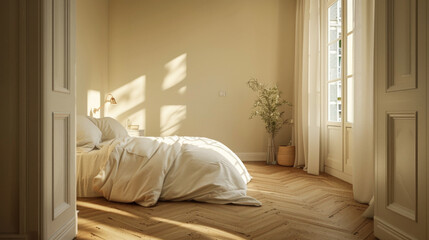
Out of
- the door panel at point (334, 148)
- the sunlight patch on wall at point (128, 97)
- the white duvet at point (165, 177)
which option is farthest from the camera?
the sunlight patch on wall at point (128, 97)

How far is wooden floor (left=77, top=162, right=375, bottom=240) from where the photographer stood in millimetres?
2141

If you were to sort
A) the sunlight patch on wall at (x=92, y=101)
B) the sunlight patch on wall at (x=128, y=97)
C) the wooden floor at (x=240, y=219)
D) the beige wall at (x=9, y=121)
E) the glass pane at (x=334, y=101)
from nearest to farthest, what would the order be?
the beige wall at (x=9, y=121) < the wooden floor at (x=240, y=219) < the glass pane at (x=334, y=101) < the sunlight patch on wall at (x=92, y=101) < the sunlight patch on wall at (x=128, y=97)

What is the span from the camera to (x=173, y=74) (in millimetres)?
5594

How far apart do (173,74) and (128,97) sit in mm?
899

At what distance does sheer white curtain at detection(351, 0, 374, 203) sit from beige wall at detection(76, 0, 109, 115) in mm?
3490

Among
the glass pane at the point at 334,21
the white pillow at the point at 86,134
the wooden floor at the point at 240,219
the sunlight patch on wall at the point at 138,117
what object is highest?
the glass pane at the point at 334,21

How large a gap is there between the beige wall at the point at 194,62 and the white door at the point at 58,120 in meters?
3.60

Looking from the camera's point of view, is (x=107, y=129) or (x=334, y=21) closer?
(x=107, y=129)

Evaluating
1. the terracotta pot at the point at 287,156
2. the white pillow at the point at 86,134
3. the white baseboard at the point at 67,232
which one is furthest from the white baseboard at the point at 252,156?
the white baseboard at the point at 67,232

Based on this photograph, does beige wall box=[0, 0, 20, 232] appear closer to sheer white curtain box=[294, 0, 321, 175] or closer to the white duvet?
the white duvet

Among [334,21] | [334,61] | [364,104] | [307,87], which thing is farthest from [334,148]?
[334,21]

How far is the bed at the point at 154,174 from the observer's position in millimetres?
2875

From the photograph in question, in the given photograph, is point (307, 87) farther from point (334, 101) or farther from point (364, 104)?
point (364, 104)

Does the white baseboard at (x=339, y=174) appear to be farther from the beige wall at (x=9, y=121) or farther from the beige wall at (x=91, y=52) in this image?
the beige wall at (x=91, y=52)
